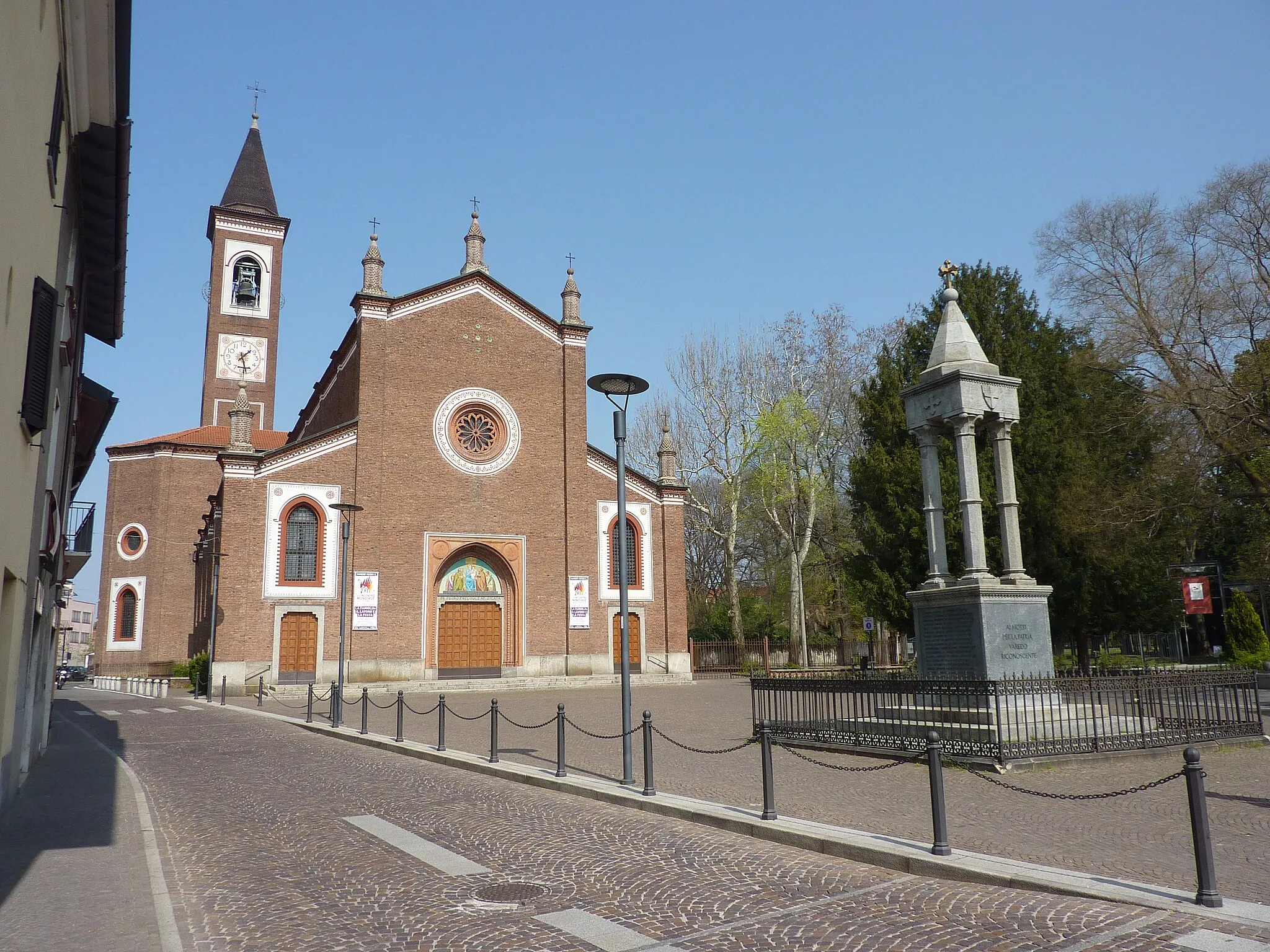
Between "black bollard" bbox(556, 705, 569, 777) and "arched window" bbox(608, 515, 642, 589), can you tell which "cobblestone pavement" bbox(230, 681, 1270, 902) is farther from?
"arched window" bbox(608, 515, 642, 589)

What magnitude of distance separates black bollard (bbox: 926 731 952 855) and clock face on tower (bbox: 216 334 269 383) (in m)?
49.7

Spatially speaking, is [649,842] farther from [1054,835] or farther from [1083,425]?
[1083,425]

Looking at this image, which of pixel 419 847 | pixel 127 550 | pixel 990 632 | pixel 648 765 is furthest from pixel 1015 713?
pixel 127 550

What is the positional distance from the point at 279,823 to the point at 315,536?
25.0 meters

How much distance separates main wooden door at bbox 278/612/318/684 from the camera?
31469 millimetres

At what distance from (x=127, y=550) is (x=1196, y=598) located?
4773 centimetres

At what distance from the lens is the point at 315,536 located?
32.7m

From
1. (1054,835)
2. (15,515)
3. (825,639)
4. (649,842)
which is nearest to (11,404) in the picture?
(15,515)

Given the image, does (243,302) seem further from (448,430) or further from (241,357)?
(448,430)

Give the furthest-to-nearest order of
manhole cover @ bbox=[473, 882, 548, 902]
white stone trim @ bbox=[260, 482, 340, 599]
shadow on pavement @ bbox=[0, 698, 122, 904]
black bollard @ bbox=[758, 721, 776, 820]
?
white stone trim @ bbox=[260, 482, 340, 599]
black bollard @ bbox=[758, 721, 776, 820]
shadow on pavement @ bbox=[0, 698, 122, 904]
manhole cover @ bbox=[473, 882, 548, 902]

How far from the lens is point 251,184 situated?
53.0 m

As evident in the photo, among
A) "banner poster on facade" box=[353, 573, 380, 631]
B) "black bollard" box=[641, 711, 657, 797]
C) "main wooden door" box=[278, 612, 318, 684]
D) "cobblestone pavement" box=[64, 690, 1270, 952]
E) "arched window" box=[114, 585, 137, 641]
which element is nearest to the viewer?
"cobblestone pavement" box=[64, 690, 1270, 952]

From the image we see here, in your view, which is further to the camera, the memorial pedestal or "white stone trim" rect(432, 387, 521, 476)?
"white stone trim" rect(432, 387, 521, 476)

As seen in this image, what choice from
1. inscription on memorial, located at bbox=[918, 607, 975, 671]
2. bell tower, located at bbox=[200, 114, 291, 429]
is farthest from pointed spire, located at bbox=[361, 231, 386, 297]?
inscription on memorial, located at bbox=[918, 607, 975, 671]
